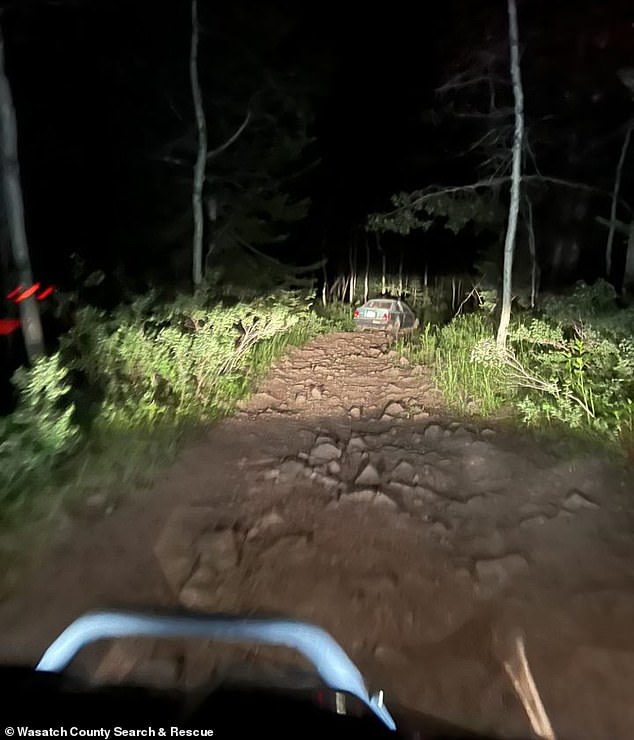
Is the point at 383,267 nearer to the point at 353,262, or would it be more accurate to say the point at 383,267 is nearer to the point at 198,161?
the point at 353,262

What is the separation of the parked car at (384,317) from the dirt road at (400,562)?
10.8 m

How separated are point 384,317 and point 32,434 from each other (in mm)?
13480

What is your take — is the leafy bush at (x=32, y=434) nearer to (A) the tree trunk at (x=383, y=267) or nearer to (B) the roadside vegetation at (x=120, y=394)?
(B) the roadside vegetation at (x=120, y=394)

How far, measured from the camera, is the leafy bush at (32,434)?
4855mm

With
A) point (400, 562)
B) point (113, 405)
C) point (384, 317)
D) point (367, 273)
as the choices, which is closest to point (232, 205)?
point (384, 317)

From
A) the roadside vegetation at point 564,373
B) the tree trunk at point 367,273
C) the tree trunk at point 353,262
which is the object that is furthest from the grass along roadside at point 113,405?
the tree trunk at point 353,262

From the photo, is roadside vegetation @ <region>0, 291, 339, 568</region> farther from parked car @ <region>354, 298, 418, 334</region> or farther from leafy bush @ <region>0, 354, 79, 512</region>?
parked car @ <region>354, 298, 418, 334</region>

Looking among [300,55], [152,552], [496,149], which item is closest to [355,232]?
[300,55]

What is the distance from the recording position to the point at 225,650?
10.7ft

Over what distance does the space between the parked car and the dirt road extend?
10764 millimetres

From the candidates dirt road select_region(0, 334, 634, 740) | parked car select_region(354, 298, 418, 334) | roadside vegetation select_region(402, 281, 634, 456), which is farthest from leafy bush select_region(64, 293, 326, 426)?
parked car select_region(354, 298, 418, 334)

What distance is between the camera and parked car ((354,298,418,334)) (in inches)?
692

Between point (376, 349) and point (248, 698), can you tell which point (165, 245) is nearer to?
point (376, 349)

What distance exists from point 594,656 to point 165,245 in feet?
42.6
